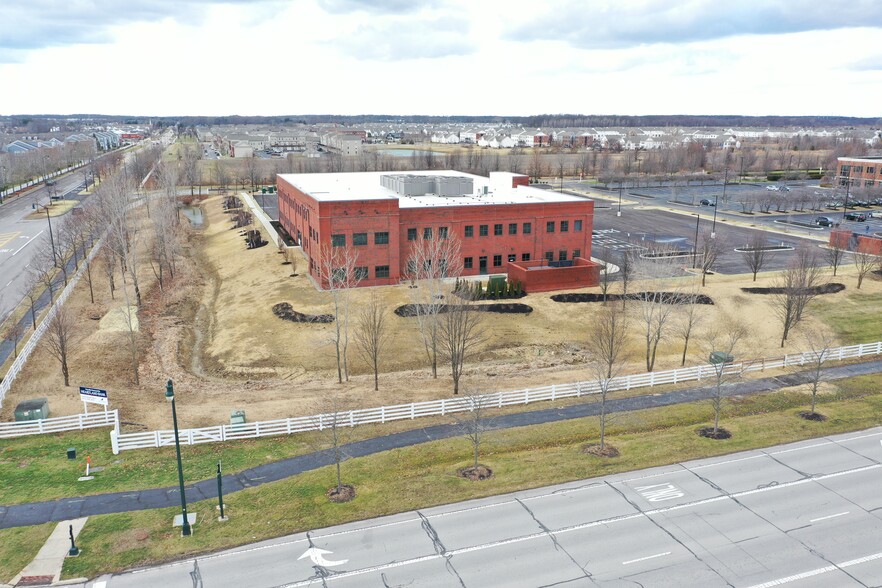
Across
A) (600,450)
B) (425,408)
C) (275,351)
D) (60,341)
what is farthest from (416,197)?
(600,450)

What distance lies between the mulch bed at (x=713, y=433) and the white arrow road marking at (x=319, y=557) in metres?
18.8

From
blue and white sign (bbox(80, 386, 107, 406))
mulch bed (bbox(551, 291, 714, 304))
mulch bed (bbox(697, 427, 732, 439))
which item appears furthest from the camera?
mulch bed (bbox(551, 291, 714, 304))

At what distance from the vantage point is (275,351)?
45719 mm

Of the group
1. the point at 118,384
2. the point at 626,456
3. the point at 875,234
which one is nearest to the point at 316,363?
the point at 118,384

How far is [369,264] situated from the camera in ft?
191

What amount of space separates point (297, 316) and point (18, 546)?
29.6m

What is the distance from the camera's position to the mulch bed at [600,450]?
29.0m

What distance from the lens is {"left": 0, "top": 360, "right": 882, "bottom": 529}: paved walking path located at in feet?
79.7

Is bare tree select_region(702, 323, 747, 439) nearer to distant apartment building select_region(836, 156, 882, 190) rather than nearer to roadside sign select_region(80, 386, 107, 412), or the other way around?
roadside sign select_region(80, 386, 107, 412)

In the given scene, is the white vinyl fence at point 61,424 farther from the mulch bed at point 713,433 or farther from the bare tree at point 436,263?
the mulch bed at point 713,433

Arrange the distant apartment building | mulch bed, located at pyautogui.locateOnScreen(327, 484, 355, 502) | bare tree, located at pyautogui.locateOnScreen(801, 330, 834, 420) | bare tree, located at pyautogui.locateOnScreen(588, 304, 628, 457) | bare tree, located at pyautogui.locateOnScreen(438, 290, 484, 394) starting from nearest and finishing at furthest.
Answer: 1. mulch bed, located at pyautogui.locateOnScreen(327, 484, 355, 502)
2. bare tree, located at pyautogui.locateOnScreen(801, 330, 834, 420)
3. bare tree, located at pyautogui.locateOnScreen(438, 290, 484, 394)
4. bare tree, located at pyautogui.locateOnScreen(588, 304, 628, 457)
5. the distant apartment building

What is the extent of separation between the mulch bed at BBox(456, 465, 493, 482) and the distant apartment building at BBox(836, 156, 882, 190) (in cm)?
12094

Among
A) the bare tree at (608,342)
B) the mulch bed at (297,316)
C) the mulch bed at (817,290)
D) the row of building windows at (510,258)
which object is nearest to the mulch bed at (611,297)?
the bare tree at (608,342)

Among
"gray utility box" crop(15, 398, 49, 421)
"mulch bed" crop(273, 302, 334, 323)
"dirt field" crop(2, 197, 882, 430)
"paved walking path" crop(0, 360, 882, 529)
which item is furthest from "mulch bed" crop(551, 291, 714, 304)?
"gray utility box" crop(15, 398, 49, 421)
